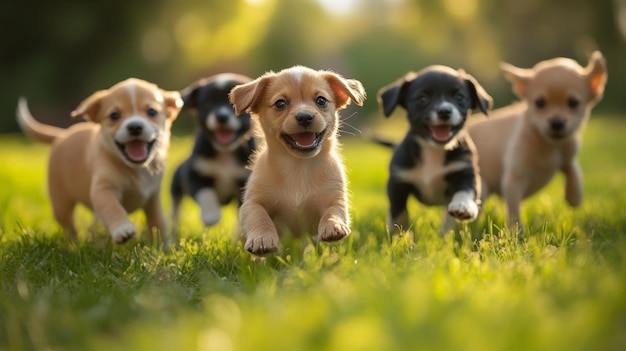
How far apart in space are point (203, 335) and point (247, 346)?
0.69 feet

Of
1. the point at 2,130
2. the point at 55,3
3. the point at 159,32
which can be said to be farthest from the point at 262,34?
the point at 2,130

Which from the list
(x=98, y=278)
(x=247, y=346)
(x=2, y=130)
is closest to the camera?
(x=247, y=346)

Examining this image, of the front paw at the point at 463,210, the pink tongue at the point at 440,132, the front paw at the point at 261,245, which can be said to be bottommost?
the front paw at the point at 261,245

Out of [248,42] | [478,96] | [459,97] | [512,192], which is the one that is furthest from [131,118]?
[248,42]

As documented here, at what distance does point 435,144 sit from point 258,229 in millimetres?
1472

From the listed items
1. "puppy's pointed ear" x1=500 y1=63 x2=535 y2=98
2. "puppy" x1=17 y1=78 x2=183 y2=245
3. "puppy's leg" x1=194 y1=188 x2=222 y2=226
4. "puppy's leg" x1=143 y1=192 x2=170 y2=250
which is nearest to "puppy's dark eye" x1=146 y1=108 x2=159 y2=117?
"puppy" x1=17 y1=78 x2=183 y2=245

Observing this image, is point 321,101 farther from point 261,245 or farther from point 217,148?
point 217,148

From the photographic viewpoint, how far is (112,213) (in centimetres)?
443

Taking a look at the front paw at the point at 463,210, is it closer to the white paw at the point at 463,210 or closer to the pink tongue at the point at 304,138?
the white paw at the point at 463,210

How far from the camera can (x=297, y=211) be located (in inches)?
154

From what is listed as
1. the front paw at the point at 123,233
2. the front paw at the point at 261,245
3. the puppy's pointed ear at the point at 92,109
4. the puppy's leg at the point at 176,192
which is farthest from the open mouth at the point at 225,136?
the front paw at the point at 261,245

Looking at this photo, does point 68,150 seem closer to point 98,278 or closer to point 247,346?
point 98,278

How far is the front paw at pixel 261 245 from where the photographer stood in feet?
11.1

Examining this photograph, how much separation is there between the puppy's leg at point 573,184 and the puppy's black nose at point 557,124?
24.8 inches
